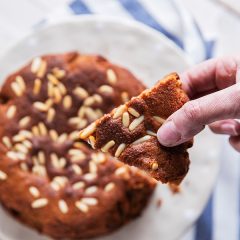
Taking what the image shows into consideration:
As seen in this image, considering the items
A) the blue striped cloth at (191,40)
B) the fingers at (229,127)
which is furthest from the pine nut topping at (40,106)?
the fingers at (229,127)

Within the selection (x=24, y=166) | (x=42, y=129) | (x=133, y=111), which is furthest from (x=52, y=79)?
(x=133, y=111)

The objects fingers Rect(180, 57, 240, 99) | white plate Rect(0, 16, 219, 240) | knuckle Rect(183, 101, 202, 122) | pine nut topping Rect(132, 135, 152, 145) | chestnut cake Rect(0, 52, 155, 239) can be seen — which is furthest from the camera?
white plate Rect(0, 16, 219, 240)

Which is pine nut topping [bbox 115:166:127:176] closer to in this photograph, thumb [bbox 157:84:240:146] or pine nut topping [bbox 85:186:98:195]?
pine nut topping [bbox 85:186:98:195]

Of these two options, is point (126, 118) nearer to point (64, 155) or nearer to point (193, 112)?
point (193, 112)

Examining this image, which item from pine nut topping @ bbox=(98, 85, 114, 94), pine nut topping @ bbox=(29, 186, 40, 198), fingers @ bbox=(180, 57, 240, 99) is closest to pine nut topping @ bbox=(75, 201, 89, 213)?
pine nut topping @ bbox=(29, 186, 40, 198)

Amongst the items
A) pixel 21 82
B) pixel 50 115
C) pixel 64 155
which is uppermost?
pixel 21 82

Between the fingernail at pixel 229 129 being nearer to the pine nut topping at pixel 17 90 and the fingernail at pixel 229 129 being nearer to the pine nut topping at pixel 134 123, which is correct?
the pine nut topping at pixel 134 123
